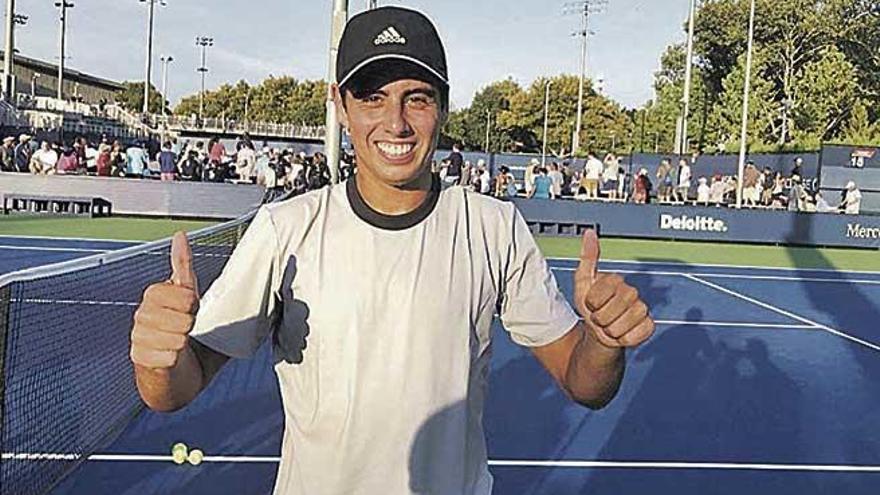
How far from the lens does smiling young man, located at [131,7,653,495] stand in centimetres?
221

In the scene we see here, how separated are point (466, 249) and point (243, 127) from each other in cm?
8948

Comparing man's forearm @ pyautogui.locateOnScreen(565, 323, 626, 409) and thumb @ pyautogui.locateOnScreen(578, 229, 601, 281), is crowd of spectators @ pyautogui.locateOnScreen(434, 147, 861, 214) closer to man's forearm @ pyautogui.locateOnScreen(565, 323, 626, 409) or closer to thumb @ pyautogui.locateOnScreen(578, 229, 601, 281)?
man's forearm @ pyautogui.locateOnScreen(565, 323, 626, 409)

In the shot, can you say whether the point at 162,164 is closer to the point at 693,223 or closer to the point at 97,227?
the point at 97,227

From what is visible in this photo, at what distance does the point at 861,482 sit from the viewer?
6.38 metres

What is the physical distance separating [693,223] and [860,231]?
165 inches

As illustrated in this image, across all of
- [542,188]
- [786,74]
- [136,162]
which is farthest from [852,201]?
[786,74]

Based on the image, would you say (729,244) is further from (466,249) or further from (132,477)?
(466,249)

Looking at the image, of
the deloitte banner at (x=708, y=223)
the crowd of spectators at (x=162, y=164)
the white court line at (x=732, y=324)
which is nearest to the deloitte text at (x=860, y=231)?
the deloitte banner at (x=708, y=223)

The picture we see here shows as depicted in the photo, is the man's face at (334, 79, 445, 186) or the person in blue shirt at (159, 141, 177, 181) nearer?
the man's face at (334, 79, 445, 186)

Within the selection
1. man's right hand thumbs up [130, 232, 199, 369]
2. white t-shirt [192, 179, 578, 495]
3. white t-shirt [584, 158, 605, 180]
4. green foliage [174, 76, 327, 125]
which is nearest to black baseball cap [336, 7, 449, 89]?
white t-shirt [192, 179, 578, 495]

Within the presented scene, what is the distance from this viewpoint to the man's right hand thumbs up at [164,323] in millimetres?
1960

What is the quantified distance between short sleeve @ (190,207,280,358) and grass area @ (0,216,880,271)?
18.0 meters

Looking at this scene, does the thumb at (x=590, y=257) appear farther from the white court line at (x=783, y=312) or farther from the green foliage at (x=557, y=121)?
the green foliage at (x=557, y=121)

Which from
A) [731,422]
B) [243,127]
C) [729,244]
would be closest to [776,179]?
[729,244]
